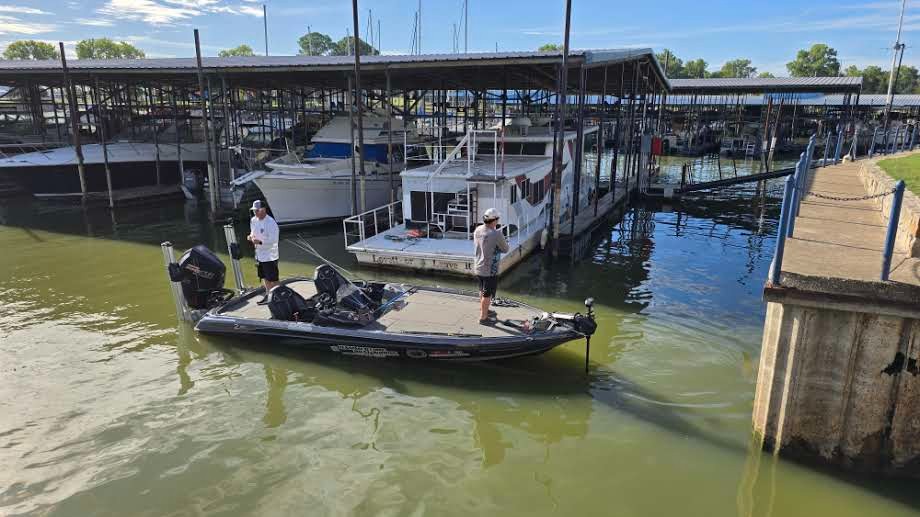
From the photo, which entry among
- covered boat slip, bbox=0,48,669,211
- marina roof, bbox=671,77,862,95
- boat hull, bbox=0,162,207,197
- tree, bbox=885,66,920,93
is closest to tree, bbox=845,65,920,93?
tree, bbox=885,66,920,93

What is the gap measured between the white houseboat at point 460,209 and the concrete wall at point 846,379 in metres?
7.92

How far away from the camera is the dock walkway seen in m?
5.76

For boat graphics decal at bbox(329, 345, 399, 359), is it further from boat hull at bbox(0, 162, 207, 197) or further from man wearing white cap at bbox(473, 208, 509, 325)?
boat hull at bbox(0, 162, 207, 197)

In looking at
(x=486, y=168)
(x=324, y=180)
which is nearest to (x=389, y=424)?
(x=486, y=168)

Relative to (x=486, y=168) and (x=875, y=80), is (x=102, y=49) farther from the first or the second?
(x=875, y=80)

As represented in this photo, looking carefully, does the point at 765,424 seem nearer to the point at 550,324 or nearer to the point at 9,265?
the point at 550,324

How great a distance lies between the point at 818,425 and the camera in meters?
5.96

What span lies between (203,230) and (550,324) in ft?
50.8

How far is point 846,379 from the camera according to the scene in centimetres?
566

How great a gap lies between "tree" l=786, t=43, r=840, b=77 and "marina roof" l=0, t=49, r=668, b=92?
318ft

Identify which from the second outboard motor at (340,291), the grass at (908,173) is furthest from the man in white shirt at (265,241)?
the grass at (908,173)

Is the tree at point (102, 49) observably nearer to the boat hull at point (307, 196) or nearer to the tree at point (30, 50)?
the tree at point (30, 50)

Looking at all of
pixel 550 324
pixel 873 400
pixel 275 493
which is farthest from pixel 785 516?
pixel 275 493

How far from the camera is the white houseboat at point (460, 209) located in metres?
13.6
